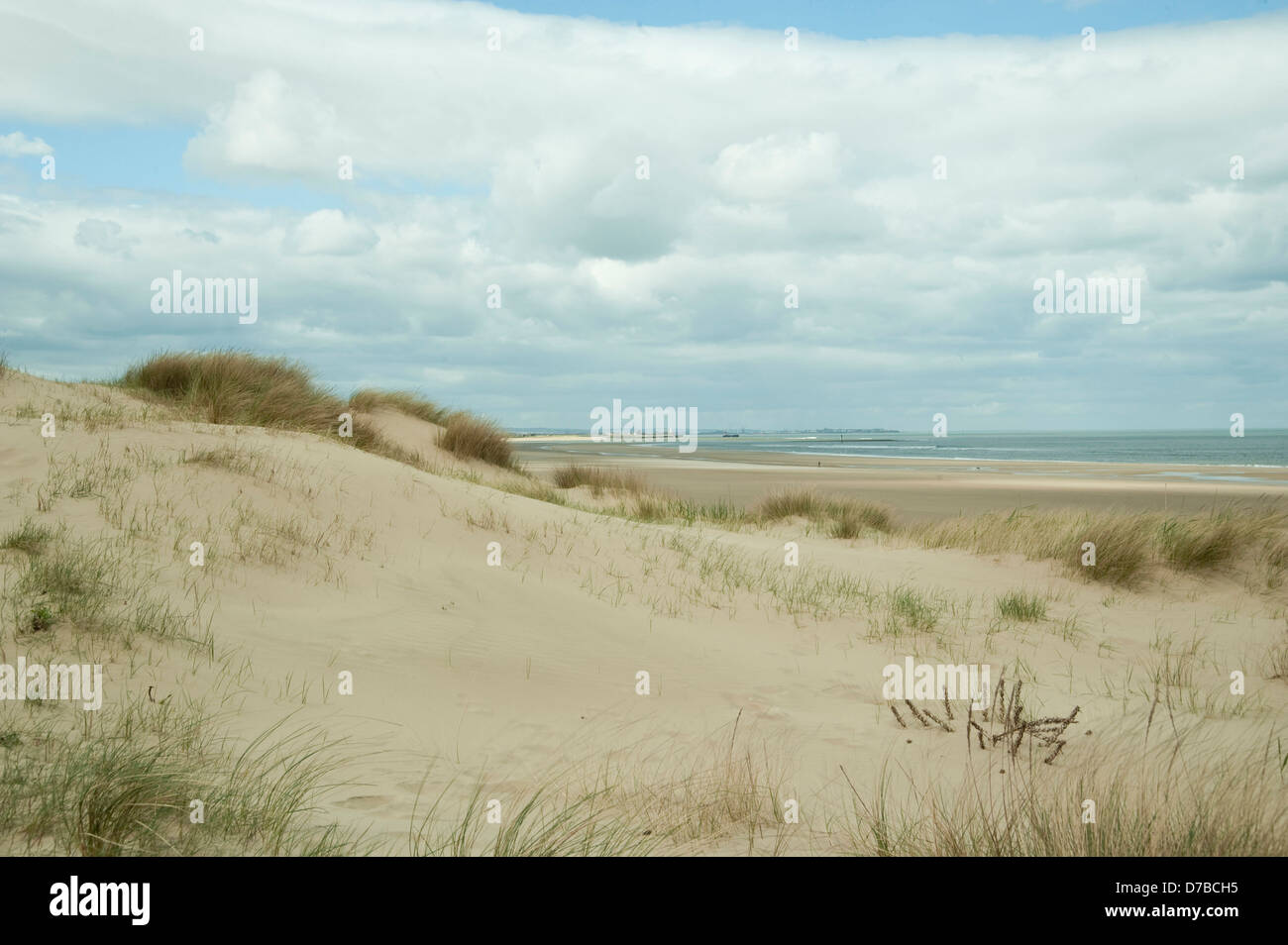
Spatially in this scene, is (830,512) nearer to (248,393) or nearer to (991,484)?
(248,393)

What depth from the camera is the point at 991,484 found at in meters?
27.7

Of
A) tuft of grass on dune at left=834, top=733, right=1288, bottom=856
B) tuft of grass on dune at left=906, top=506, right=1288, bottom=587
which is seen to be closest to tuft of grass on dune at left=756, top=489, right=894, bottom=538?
tuft of grass on dune at left=906, top=506, right=1288, bottom=587

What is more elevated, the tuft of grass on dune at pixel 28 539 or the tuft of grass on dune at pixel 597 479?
the tuft of grass on dune at pixel 597 479

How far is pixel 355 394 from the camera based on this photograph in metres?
22.1

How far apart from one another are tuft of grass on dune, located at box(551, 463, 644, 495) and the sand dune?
6077 millimetres

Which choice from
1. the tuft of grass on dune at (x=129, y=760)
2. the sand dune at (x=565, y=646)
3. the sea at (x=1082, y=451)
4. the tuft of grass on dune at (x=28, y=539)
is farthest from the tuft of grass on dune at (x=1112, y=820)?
the sea at (x=1082, y=451)

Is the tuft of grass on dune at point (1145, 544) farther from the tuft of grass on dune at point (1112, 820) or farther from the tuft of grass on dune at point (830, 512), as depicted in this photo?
the tuft of grass on dune at point (1112, 820)

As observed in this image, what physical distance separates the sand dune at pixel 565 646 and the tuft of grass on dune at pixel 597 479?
608 centimetres

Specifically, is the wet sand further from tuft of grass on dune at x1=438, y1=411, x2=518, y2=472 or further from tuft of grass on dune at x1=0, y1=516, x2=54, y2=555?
tuft of grass on dune at x1=0, y1=516, x2=54, y2=555

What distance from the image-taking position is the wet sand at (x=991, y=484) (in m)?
21.2

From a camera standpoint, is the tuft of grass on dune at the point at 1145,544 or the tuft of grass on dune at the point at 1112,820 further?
the tuft of grass on dune at the point at 1145,544
